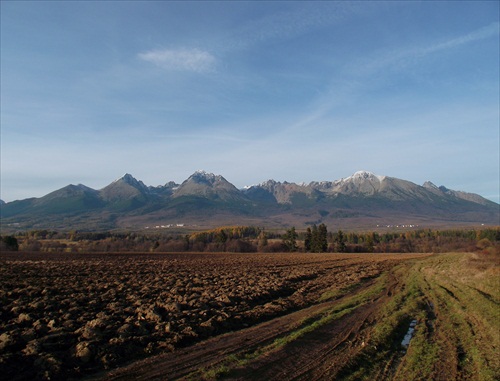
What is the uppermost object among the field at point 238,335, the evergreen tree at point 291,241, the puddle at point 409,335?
the field at point 238,335

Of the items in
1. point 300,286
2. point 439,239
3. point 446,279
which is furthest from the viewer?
point 439,239

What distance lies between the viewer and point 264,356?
35.9ft

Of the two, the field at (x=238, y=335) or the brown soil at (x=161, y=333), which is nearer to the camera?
the brown soil at (x=161, y=333)

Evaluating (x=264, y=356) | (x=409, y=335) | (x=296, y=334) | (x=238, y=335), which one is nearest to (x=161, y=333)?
(x=238, y=335)

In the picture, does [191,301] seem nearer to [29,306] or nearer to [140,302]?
[140,302]

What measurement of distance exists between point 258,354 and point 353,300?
11.4m

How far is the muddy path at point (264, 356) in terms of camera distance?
9531mm

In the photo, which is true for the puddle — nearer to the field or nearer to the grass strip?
the field

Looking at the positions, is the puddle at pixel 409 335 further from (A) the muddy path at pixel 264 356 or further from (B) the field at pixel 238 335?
(A) the muddy path at pixel 264 356

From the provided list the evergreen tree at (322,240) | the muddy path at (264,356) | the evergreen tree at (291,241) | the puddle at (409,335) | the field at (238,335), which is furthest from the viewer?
the evergreen tree at (291,241)

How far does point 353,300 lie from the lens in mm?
20797

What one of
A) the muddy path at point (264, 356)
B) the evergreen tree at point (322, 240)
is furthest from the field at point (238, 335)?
the evergreen tree at point (322, 240)

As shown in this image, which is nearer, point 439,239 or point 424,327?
point 424,327

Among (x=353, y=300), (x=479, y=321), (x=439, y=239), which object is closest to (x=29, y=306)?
(x=353, y=300)
